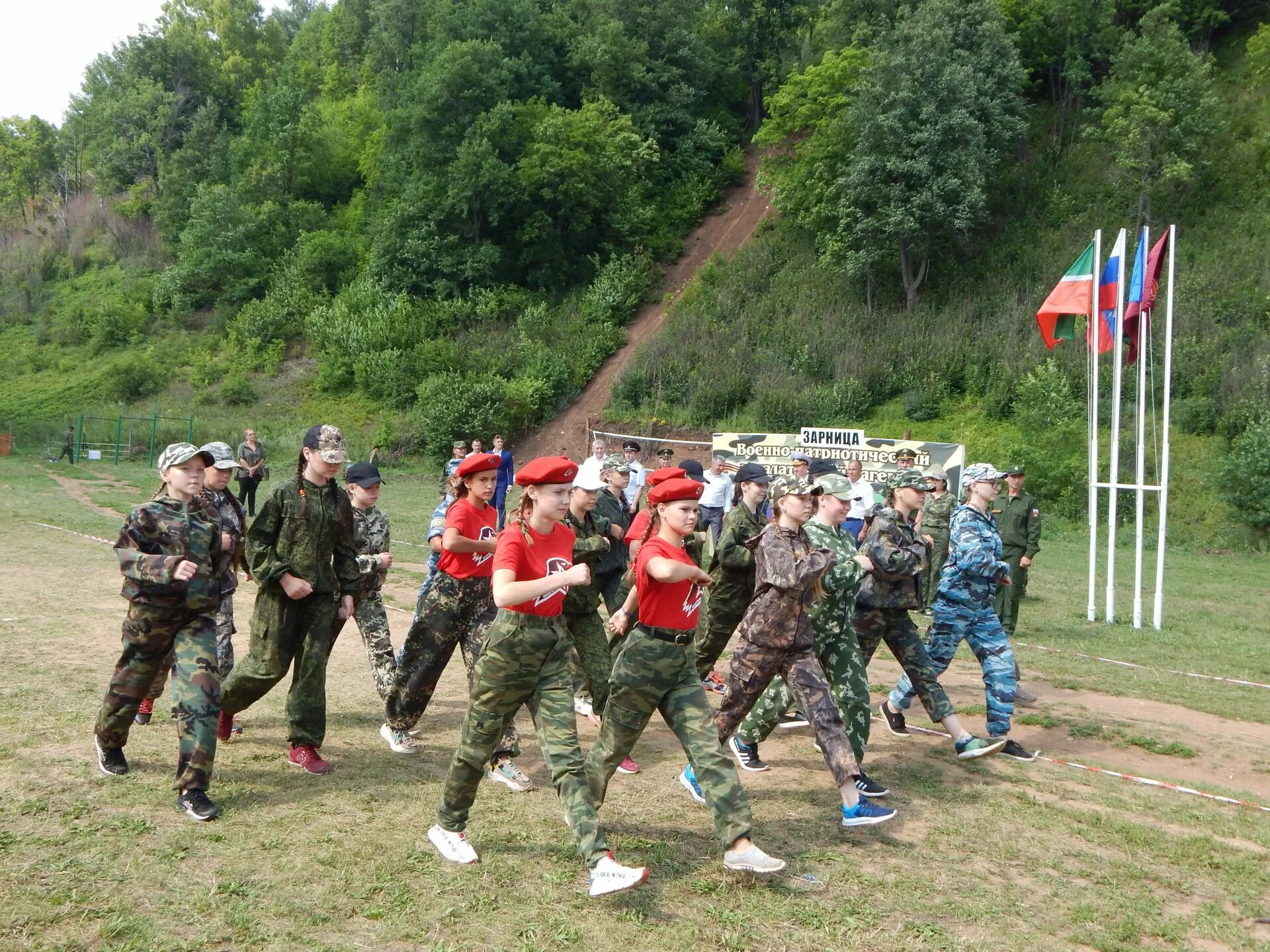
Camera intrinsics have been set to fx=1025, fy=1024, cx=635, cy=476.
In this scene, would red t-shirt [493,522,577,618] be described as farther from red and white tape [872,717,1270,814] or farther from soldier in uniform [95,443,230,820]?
red and white tape [872,717,1270,814]

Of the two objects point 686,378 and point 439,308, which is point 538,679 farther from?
point 439,308

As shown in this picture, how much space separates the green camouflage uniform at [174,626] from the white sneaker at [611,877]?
229 cm

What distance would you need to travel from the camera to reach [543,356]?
1571 inches

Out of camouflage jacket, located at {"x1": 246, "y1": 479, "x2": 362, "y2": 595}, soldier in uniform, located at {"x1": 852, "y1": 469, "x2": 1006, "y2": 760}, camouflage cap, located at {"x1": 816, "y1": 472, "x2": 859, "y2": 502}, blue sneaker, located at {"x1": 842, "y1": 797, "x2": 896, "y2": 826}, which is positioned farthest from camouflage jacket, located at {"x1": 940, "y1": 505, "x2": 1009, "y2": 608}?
camouflage jacket, located at {"x1": 246, "y1": 479, "x2": 362, "y2": 595}

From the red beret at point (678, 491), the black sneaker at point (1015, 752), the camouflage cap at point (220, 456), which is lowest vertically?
the black sneaker at point (1015, 752)

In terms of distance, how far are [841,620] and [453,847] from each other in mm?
2694

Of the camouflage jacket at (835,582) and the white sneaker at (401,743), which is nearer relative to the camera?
the camouflage jacket at (835,582)

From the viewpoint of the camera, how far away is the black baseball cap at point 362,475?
270 inches

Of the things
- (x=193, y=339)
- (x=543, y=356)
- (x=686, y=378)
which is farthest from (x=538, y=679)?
(x=193, y=339)

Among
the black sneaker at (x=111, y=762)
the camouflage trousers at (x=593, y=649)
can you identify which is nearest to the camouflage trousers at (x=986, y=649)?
the camouflage trousers at (x=593, y=649)

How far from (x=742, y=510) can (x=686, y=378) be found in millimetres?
28347

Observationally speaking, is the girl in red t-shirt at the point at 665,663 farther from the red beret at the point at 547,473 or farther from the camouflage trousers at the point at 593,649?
the camouflage trousers at the point at 593,649

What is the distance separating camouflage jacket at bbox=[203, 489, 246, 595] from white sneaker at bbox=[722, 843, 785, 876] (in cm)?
353

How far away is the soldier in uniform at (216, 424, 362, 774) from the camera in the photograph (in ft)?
19.9
